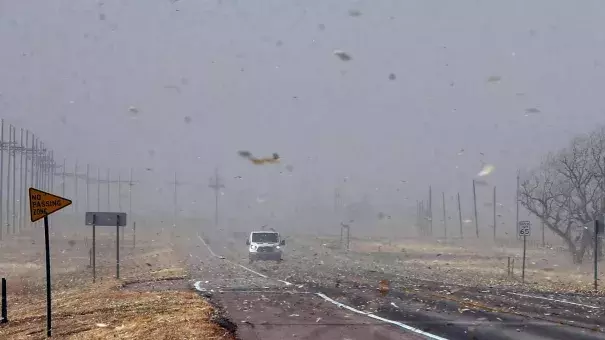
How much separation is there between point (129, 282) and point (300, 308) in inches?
513

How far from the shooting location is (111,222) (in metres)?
33.1

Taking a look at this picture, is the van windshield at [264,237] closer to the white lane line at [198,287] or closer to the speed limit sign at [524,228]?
the speed limit sign at [524,228]

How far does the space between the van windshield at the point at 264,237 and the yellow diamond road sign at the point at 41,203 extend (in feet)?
122

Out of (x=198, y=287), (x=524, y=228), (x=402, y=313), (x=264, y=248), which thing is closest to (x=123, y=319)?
(x=402, y=313)

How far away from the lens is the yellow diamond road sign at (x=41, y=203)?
1445 centimetres

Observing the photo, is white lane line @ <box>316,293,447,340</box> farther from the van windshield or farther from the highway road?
the van windshield

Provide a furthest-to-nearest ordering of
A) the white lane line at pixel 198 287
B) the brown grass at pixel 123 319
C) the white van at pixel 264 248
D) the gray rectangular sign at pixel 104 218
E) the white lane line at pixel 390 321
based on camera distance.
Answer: the white van at pixel 264 248 → the gray rectangular sign at pixel 104 218 → the white lane line at pixel 198 287 → the brown grass at pixel 123 319 → the white lane line at pixel 390 321

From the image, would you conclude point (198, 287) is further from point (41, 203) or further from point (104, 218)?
point (41, 203)

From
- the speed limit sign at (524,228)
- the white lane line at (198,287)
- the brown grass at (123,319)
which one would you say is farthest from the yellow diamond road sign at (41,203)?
the speed limit sign at (524,228)

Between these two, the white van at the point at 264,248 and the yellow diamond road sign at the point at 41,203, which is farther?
the white van at the point at 264,248

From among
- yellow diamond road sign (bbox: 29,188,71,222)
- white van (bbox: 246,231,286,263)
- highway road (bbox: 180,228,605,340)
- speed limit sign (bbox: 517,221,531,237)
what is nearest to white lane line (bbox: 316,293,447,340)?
highway road (bbox: 180,228,605,340)

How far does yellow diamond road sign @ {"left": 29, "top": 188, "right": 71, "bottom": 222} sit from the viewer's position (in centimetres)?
1445

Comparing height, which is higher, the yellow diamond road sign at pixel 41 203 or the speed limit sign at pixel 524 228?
the yellow diamond road sign at pixel 41 203

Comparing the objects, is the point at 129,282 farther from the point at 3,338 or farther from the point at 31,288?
the point at 3,338
